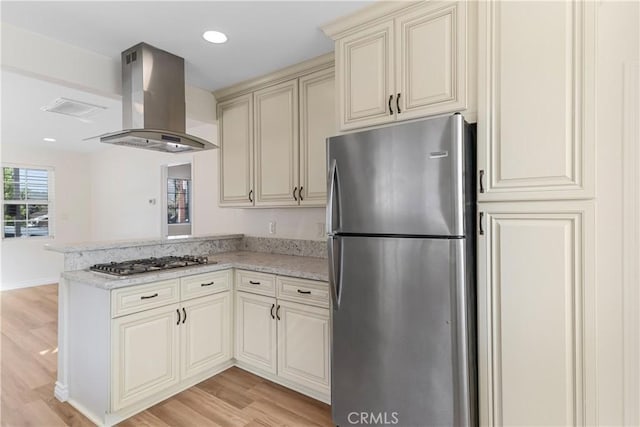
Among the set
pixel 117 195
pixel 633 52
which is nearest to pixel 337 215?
pixel 633 52

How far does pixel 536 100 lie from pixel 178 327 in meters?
2.48

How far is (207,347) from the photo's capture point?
2.53 metres

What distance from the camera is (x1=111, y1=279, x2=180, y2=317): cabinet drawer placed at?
2.01 meters

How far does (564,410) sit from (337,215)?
1.29m

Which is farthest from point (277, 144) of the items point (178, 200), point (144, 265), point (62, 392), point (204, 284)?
point (178, 200)

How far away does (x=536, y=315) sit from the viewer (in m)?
1.41

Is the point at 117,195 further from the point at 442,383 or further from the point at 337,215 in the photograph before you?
the point at 442,383

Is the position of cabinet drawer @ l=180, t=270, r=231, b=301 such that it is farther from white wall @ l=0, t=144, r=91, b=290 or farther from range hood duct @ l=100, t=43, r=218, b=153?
white wall @ l=0, t=144, r=91, b=290

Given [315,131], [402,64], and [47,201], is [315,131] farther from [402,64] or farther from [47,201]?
[47,201]

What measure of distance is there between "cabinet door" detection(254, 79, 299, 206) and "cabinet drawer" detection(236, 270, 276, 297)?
2.10 ft

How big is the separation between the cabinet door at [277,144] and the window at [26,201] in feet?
18.1

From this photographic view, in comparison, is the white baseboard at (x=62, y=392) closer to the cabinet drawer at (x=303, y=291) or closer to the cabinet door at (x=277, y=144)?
the cabinet drawer at (x=303, y=291)

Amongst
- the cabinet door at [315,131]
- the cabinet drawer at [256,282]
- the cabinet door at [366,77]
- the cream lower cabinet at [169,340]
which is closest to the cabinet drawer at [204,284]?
the cream lower cabinet at [169,340]

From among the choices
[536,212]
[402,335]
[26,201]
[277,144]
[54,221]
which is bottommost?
[402,335]
